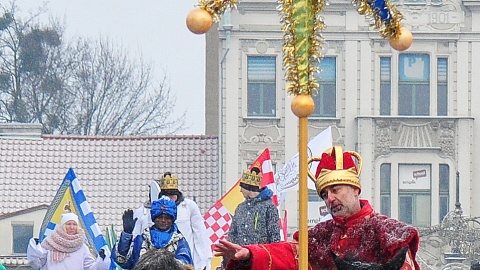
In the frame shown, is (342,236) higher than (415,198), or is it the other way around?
(342,236)

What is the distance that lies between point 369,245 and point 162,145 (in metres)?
31.5

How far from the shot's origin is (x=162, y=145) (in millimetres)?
38281

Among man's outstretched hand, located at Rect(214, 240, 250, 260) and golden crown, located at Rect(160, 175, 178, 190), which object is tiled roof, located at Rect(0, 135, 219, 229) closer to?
golden crown, located at Rect(160, 175, 178, 190)

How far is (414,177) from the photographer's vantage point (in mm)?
37406

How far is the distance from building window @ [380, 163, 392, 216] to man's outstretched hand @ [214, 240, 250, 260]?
3058 cm

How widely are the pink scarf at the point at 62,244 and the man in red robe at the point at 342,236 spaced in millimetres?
6854

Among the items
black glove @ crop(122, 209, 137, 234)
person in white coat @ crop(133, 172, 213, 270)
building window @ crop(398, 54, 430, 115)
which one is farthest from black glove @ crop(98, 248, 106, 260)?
building window @ crop(398, 54, 430, 115)

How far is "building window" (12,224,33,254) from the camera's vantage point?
33875 mm

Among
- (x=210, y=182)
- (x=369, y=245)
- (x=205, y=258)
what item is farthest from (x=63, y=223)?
(x=210, y=182)

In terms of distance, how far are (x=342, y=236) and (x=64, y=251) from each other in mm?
7134

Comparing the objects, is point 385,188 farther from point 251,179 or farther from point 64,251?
point 251,179

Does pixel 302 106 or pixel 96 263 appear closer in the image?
pixel 302 106

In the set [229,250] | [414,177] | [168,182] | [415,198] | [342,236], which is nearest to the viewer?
[229,250]

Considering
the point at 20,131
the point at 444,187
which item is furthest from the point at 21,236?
the point at 444,187
